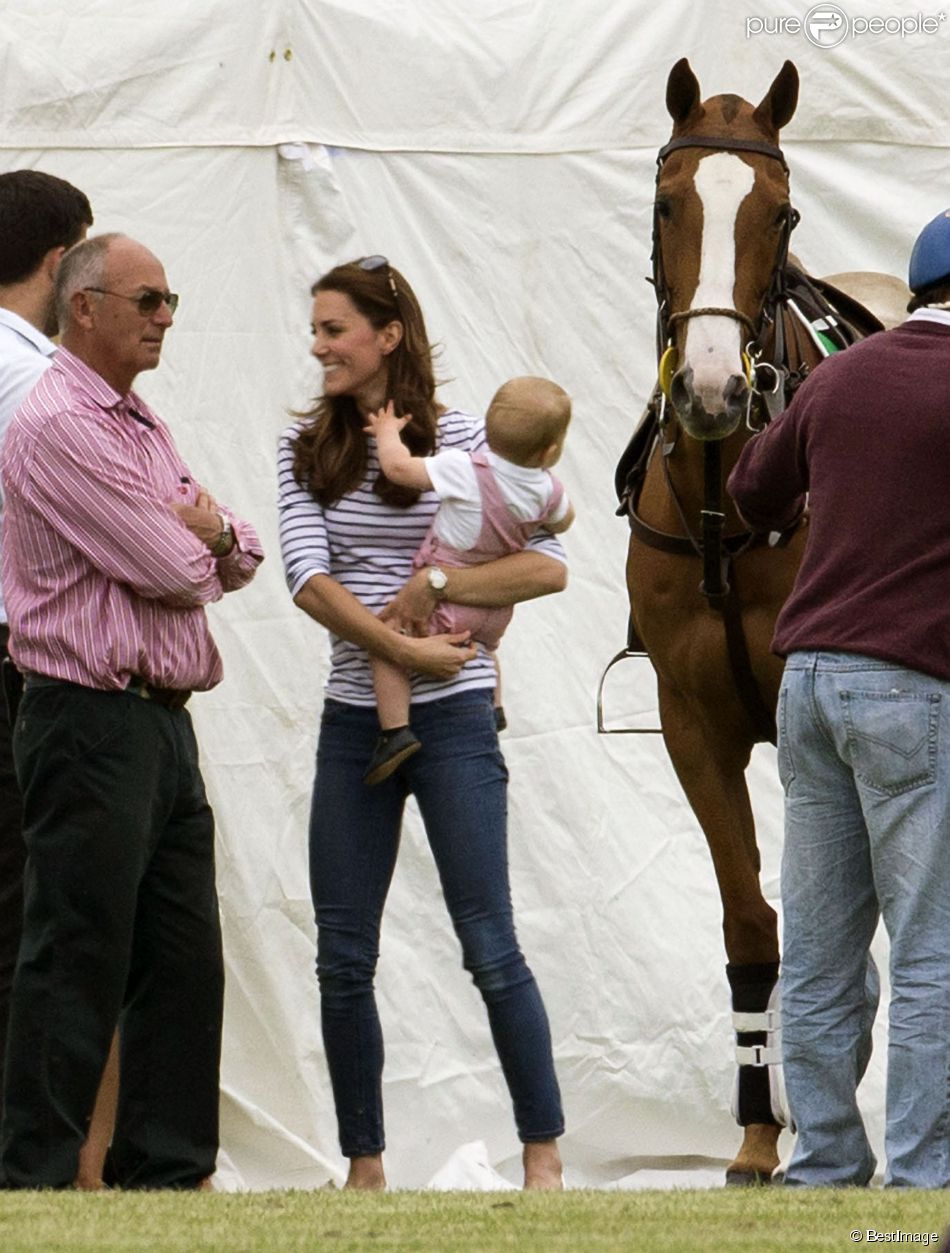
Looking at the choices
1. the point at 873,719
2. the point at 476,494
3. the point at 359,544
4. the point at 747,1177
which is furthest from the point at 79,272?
the point at 747,1177

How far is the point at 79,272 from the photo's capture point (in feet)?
16.3

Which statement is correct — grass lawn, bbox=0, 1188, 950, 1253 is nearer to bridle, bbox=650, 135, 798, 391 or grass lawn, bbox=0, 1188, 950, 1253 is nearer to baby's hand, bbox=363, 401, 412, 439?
baby's hand, bbox=363, 401, 412, 439

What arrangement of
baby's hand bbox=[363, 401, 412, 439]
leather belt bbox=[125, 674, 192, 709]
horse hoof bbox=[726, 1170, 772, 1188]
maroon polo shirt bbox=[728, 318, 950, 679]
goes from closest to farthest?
1. maroon polo shirt bbox=[728, 318, 950, 679]
2. leather belt bbox=[125, 674, 192, 709]
3. baby's hand bbox=[363, 401, 412, 439]
4. horse hoof bbox=[726, 1170, 772, 1188]

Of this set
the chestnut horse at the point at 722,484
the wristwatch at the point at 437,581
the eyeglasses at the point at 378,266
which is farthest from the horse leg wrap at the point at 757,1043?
the eyeglasses at the point at 378,266

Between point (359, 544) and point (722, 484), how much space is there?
2.81 feet

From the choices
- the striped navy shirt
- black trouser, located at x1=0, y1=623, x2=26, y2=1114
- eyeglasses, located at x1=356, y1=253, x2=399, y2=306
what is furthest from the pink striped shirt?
eyeglasses, located at x1=356, y1=253, x2=399, y2=306

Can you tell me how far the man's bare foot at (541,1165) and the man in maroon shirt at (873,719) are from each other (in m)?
0.76

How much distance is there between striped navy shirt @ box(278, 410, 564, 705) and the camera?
5211 millimetres

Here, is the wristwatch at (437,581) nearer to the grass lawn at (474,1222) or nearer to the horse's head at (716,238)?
the horse's head at (716,238)

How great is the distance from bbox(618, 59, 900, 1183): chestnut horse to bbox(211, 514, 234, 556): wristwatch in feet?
3.29

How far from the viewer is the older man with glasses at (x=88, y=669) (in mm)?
4750

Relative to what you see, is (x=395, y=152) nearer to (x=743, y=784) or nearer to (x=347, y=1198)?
(x=743, y=784)

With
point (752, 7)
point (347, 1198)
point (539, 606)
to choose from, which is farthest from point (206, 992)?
point (752, 7)

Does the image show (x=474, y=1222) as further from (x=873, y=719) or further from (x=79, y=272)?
(x=79, y=272)
